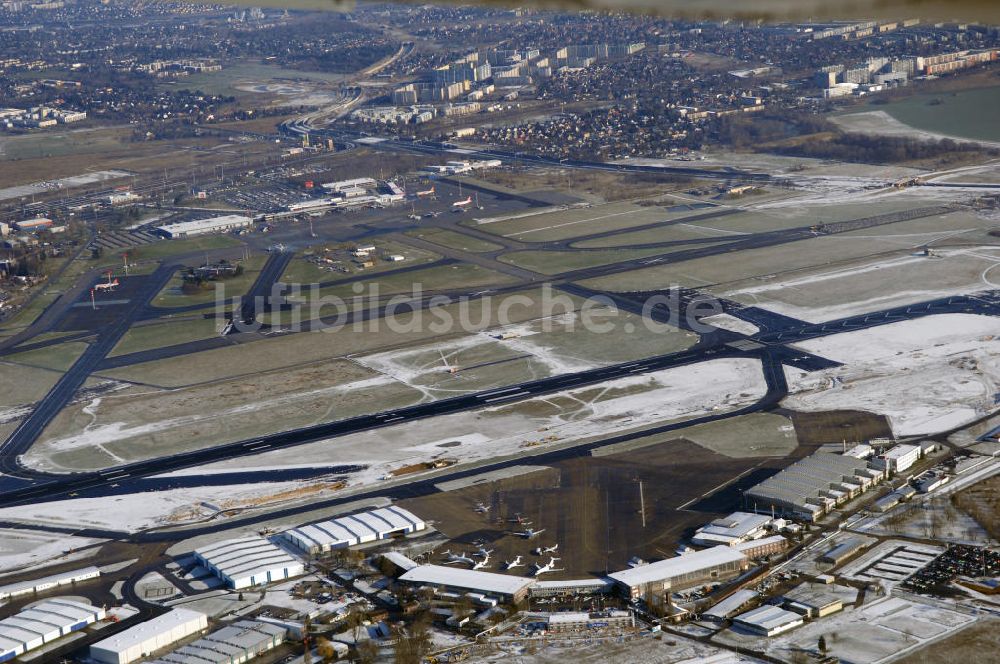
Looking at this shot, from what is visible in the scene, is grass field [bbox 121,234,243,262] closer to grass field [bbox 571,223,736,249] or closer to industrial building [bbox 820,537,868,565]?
grass field [bbox 571,223,736,249]

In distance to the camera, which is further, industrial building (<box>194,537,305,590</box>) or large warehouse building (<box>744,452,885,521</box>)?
large warehouse building (<box>744,452,885,521</box>)

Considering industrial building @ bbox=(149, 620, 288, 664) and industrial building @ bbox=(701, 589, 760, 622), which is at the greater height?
industrial building @ bbox=(149, 620, 288, 664)

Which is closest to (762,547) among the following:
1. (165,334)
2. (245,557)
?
(245,557)

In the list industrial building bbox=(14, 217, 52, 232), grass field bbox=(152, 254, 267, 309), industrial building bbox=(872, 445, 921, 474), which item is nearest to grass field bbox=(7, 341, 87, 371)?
grass field bbox=(152, 254, 267, 309)

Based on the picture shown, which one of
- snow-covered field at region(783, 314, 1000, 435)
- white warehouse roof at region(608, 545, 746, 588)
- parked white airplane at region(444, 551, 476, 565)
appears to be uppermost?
snow-covered field at region(783, 314, 1000, 435)

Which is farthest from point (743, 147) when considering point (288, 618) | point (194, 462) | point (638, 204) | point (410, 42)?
point (410, 42)

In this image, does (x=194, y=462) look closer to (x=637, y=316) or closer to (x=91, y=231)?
(x=637, y=316)

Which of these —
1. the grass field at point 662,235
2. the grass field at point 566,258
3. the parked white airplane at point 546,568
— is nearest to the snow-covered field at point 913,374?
the parked white airplane at point 546,568

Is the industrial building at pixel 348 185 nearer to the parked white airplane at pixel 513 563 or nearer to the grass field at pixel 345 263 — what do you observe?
the grass field at pixel 345 263
